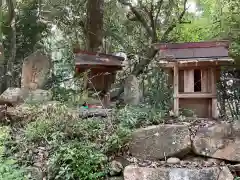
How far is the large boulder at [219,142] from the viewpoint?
4812 mm

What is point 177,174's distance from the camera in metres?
4.52

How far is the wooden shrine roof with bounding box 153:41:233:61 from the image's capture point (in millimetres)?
5445

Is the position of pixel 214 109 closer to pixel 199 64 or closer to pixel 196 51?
pixel 199 64

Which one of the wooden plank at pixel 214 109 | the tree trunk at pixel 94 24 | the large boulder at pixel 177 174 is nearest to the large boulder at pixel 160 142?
the large boulder at pixel 177 174

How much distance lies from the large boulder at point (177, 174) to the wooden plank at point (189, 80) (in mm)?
1680

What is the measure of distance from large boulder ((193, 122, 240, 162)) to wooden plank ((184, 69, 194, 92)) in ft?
3.14

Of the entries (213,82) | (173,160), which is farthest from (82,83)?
(173,160)

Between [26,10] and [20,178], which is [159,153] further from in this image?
[26,10]

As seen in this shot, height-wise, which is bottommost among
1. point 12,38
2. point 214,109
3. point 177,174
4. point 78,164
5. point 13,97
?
point 177,174

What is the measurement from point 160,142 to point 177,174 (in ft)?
2.17

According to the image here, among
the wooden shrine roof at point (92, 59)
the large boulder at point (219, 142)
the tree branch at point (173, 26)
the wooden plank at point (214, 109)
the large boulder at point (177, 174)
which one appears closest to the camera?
the large boulder at point (177, 174)

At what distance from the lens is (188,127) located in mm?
5098

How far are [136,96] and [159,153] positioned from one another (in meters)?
2.02

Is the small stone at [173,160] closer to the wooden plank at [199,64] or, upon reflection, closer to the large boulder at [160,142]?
the large boulder at [160,142]
